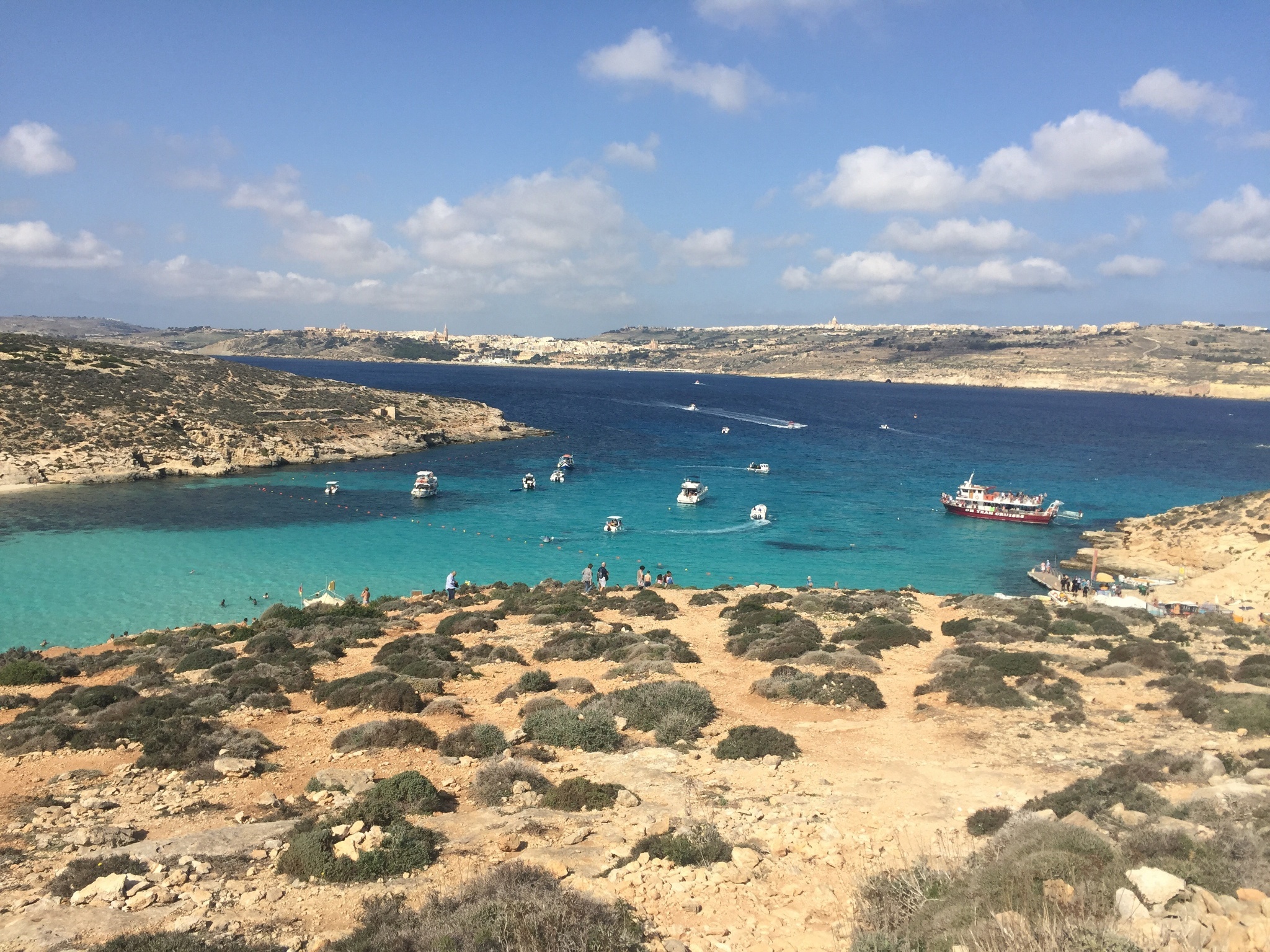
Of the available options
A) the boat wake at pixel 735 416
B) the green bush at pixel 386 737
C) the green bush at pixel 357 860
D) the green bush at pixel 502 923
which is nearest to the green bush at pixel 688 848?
the green bush at pixel 502 923

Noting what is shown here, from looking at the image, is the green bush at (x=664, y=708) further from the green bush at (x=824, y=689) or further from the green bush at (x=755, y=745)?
the green bush at (x=824, y=689)

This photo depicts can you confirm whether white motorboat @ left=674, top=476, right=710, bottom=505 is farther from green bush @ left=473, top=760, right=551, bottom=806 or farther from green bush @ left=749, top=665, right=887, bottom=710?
green bush @ left=473, top=760, right=551, bottom=806

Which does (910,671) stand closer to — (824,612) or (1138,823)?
(824,612)

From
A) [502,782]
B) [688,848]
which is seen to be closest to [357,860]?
[502,782]

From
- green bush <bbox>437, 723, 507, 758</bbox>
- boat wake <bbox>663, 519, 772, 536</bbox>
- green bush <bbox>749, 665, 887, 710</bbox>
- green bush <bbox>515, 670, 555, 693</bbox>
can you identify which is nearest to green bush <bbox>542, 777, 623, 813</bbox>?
green bush <bbox>437, 723, 507, 758</bbox>

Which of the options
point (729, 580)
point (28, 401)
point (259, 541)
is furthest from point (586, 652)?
point (28, 401)

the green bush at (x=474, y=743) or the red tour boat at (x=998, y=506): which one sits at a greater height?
the green bush at (x=474, y=743)

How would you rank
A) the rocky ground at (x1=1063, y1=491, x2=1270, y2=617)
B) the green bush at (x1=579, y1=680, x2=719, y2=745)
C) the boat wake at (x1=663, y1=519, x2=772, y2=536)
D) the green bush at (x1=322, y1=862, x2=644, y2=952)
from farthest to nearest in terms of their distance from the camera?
the boat wake at (x1=663, y1=519, x2=772, y2=536) < the rocky ground at (x1=1063, y1=491, x2=1270, y2=617) < the green bush at (x1=579, y1=680, x2=719, y2=745) < the green bush at (x1=322, y1=862, x2=644, y2=952)

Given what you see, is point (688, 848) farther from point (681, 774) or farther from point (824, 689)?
point (824, 689)
